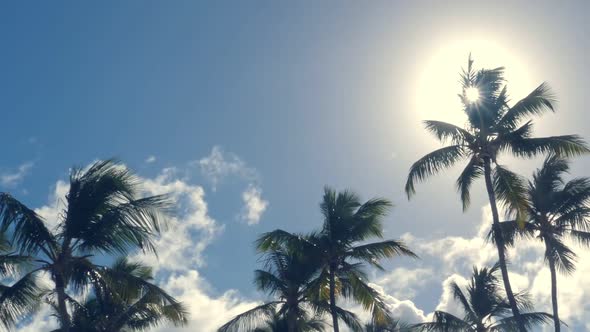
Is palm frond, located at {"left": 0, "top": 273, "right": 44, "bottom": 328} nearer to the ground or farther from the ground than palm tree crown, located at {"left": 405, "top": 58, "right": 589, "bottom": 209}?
nearer to the ground

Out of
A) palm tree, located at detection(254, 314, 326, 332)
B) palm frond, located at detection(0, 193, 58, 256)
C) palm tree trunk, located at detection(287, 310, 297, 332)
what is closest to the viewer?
palm frond, located at detection(0, 193, 58, 256)

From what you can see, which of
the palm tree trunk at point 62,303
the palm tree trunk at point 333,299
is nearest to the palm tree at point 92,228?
the palm tree trunk at point 62,303

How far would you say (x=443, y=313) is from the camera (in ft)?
109

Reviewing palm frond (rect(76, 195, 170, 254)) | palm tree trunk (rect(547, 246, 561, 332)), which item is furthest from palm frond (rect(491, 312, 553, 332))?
palm frond (rect(76, 195, 170, 254))

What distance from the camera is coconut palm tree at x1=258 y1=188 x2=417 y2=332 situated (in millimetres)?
28297

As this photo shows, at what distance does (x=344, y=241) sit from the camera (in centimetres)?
2928

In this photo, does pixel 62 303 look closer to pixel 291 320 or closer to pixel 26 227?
pixel 26 227

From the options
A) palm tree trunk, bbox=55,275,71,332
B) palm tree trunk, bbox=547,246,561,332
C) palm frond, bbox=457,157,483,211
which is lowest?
palm tree trunk, bbox=55,275,71,332

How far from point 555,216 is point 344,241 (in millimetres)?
8808

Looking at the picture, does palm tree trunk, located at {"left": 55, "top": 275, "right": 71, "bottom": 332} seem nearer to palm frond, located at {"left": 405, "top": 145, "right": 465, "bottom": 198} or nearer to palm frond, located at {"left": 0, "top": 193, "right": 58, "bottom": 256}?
palm frond, located at {"left": 0, "top": 193, "right": 58, "bottom": 256}

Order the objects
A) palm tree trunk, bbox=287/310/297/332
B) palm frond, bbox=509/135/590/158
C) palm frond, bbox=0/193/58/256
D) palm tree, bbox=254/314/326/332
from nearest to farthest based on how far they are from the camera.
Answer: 1. palm frond, bbox=0/193/58/256
2. palm frond, bbox=509/135/590/158
3. palm tree trunk, bbox=287/310/297/332
4. palm tree, bbox=254/314/326/332

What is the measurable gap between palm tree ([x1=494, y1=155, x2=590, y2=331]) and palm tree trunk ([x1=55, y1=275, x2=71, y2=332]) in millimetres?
17363

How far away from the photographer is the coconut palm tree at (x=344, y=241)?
28.3 m

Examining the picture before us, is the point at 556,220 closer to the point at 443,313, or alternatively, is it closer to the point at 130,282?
the point at 443,313
